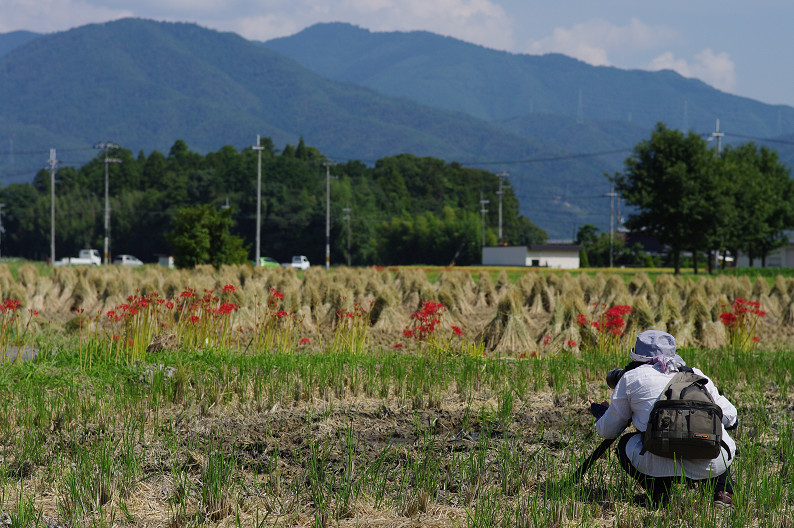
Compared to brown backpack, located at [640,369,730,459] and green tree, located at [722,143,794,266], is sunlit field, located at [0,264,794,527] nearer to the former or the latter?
brown backpack, located at [640,369,730,459]

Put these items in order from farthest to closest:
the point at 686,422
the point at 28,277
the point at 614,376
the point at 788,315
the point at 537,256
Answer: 1. the point at 537,256
2. the point at 28,277
3. the point at 788,315
4. the point at 614,376
5. the point at 686,422

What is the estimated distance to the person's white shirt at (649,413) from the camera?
462 cm

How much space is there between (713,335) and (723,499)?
911 centimetres

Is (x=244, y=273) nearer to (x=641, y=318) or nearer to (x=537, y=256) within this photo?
(x=641, y=318)

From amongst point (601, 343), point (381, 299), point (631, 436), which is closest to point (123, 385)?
point (631, 436)

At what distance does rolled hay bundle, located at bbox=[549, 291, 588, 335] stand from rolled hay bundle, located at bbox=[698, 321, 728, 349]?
194 centimetres

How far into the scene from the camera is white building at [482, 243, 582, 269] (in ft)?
221

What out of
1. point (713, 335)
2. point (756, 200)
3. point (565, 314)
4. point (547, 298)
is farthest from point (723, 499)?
point (756, 200)

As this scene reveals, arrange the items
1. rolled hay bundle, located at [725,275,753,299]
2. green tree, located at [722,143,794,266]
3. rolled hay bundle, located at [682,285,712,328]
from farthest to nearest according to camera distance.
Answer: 1. green tree, located at [722,143,794,266]
2. rolled hay bundle, located at [725,275,753,299]
3. rolled hay bundle, located at [682,285,712,328]

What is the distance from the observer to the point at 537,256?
68125 millimetres

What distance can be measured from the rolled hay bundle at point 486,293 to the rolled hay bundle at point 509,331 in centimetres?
558

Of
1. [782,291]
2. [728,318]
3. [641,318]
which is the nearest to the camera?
[728,318]

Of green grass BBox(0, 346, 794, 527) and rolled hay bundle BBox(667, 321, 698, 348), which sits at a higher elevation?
rolled hay bundle BBox(667, 321, 698, 348)

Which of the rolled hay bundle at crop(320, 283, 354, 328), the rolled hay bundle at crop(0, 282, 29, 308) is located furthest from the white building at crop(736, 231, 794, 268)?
the rolled hay bundle at crop(0, 282, 29, 308)
